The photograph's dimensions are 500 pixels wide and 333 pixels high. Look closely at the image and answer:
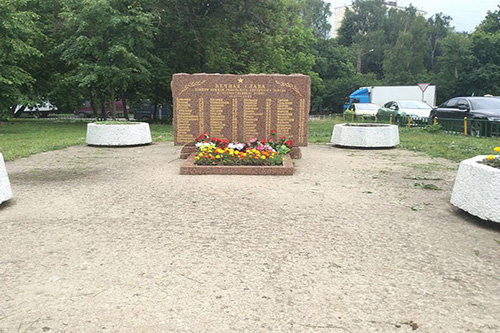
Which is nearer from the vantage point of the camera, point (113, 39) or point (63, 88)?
point (113, 39)

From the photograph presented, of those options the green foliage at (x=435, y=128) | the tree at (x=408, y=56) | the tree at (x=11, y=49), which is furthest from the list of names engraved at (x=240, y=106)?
the tree at (x=408, y=56)

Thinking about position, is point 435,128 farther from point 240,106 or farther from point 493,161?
point 493,161

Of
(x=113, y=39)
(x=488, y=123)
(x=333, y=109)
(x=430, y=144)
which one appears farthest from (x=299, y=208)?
(x=333, y=109)

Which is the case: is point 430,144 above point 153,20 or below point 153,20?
below

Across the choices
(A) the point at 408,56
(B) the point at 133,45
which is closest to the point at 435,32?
(A) the point at 408,56

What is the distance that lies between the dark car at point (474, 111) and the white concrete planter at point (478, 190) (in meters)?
11.0

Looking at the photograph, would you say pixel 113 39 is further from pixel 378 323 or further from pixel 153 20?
pixel 378 323

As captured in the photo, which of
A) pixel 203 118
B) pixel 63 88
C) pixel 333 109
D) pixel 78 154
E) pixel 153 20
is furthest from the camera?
pixel 333 109

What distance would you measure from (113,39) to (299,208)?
16.3m

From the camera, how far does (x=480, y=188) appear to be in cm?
486

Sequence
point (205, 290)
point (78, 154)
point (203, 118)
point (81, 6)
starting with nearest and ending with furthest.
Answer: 1. point (205, 290)
2. point (203, 118)
3. point (78, 154)
4. point (81, 6)

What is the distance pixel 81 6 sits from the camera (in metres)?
19.5

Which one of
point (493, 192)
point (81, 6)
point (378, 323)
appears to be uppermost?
point (81, 6)

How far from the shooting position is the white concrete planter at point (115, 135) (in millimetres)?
12523
